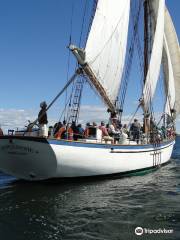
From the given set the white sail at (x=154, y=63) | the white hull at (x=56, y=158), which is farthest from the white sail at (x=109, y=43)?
the white hull at (x=56, y=158)

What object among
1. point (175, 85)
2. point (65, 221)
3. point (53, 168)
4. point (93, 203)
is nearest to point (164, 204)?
point (93, 203)

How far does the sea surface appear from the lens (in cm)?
1038

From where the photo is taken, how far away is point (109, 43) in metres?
21.6

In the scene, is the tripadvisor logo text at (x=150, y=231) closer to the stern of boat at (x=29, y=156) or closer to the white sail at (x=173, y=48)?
the stern of boat at (x=29, y=156)

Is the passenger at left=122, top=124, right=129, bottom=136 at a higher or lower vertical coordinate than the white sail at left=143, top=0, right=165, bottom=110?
lower

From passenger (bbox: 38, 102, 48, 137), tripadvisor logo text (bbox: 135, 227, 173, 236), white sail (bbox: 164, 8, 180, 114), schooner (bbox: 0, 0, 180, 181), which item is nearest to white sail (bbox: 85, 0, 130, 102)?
schooner (bbox: 0, 0, 180, 181)

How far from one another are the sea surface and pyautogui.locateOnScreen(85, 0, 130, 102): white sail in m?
6.44

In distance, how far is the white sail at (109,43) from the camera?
19.8 m

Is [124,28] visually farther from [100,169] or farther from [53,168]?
[53,168]

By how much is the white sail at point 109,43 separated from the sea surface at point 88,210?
6.44 metres

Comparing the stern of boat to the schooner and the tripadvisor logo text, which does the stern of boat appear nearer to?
the schooner

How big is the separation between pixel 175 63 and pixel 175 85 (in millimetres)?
2183

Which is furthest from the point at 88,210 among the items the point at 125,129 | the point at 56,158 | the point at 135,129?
the point at 135,129

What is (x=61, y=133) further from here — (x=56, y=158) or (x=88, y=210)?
(x=88, y=210)
